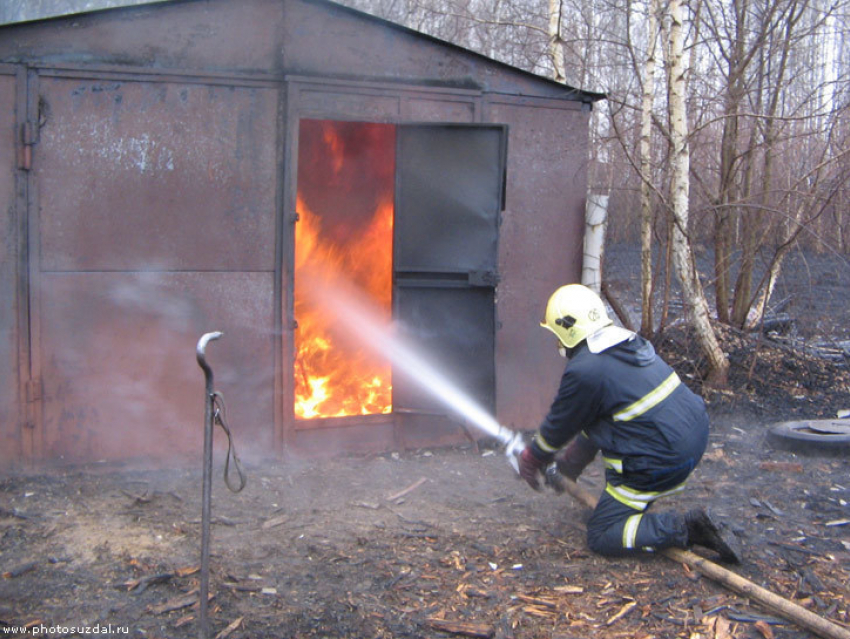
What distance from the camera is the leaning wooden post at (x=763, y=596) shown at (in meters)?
3.78

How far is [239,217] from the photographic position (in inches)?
242

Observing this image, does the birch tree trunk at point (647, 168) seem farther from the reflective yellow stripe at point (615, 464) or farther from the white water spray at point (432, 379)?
the reflective yellow stripe at point (615, 464)

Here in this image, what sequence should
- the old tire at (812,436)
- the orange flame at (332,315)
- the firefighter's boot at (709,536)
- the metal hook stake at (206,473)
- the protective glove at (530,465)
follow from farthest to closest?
the orange flame at (332,315)
the old tire at (812,436)
the protective glove at (530,465)
the firefighter's boot at (709,536)
the metal hook stake at (206,473)

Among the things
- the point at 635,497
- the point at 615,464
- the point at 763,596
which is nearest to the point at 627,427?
→ the point at 615,464

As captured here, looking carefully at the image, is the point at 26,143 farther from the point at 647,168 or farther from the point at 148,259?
the point at 647,168

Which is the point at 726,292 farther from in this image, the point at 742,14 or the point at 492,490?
the point at 492,490

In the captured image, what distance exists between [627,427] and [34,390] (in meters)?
4.23

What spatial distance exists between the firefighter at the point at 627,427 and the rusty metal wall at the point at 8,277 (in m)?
3.82

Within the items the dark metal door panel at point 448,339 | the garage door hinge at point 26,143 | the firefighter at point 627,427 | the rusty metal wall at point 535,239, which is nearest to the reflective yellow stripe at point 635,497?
the firefighter at point 627,427

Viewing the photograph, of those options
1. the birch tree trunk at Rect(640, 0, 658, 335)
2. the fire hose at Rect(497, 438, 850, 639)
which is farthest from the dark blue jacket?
the birch tree trunk at Rect(640, 0, 658, 335)

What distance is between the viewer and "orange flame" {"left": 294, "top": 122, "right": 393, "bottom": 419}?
7254 millimetres

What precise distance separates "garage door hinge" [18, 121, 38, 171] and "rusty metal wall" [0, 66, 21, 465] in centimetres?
5

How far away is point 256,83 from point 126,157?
3.71 ft

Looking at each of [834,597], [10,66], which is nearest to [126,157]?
[10,66]
